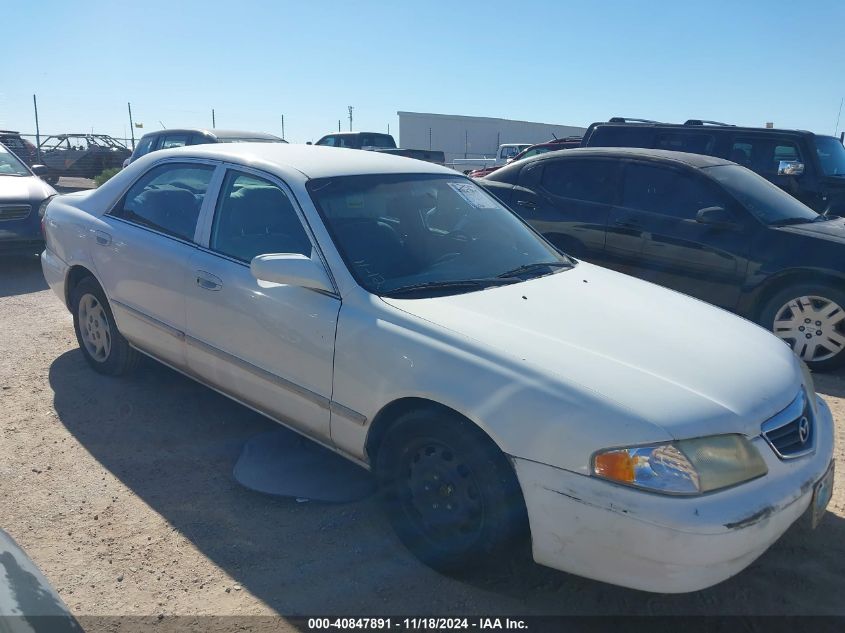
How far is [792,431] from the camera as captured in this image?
261cm

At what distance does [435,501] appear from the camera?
8.96 ft

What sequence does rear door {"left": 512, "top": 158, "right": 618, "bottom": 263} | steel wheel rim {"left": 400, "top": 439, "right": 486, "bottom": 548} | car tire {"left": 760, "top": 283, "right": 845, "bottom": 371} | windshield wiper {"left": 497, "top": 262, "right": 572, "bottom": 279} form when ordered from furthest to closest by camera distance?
rear door {"left": 512, "top": 158, "right": 618, "bottom": 263} → car tire {"left": 760, "top": 283, "right": 845, "bottom": 371} → windshield wiper {"left": 497, "top": 262, "right": 572, "bottom": 279} → steel wheel rim {"left": 400, "top": 439, "right": 486, "bottom": 548}

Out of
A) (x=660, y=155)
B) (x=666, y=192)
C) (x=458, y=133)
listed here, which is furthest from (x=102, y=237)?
(x=458, y=133)

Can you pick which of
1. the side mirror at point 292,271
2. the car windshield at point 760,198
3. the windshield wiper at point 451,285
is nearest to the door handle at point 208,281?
the side mirror at point 292,271

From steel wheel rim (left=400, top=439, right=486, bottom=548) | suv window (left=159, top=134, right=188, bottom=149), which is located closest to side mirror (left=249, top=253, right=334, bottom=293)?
steel wheel rim (left=400, top=439, right=486, bottom=548)

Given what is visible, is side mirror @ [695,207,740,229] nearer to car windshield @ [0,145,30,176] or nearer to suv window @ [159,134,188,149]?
car windshield @ [0,145,30,176]

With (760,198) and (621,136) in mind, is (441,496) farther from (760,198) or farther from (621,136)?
(621,136)

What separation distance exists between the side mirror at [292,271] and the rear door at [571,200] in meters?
3.92

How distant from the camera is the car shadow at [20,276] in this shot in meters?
7.40

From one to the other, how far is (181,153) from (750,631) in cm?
378

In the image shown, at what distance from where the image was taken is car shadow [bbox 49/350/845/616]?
2652mm

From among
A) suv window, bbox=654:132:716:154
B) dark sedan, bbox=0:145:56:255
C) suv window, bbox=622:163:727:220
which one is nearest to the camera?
suv window, bbox=622:163:727:220

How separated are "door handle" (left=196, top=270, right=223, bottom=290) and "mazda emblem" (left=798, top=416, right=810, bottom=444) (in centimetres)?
265

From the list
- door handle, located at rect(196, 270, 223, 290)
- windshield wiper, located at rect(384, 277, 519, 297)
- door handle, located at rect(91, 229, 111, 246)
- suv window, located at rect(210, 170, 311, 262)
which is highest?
suv window, located at rect(210, 170, 311, 262)
